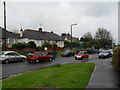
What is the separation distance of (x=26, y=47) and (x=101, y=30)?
6143 centimetres

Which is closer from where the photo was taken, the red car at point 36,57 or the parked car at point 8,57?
the parked car at point 8,57

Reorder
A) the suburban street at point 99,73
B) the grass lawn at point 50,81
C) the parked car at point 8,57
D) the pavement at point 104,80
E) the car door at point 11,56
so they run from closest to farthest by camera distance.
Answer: the pavement at point 104,80, the suburban street at point 99,73, the grass lawn at point 50,81, the parked car at point 8,57, the car door at point 11,56

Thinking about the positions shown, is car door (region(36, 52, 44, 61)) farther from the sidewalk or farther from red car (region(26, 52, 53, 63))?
the sidewalk

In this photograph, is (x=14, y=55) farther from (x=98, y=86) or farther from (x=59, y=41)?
(x=59, y=41)

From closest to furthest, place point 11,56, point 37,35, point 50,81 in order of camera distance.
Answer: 1. point 50,81
2. point 11,56
3. point 37,35

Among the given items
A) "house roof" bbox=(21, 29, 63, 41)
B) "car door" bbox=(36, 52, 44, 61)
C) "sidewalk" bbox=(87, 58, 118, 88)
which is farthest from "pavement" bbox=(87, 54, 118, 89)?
"house roof" bbox=(21, 29, 63, 41)

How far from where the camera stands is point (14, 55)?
72.9 ft

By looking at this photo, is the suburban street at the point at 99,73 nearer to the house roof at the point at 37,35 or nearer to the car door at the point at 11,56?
the car door at the point at 11,56

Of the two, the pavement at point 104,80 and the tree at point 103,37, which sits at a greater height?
the tree at point 103,37

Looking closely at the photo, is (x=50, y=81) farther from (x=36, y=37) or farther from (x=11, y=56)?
(x=36, y=37)

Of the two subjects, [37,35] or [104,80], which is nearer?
[104,80]

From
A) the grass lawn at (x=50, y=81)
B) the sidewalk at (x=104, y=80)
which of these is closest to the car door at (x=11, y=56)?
the grass lawn at (x=50, y=81)

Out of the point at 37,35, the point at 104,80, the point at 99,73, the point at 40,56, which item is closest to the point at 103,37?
the point at 37,35

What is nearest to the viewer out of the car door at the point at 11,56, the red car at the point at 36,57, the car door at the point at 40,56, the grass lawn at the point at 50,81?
the grass lawn at the point at 50,81
